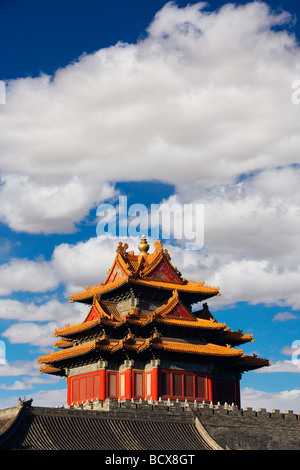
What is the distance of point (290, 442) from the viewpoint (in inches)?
2322

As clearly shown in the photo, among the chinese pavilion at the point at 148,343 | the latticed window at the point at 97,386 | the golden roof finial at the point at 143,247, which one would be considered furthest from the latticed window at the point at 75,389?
the golden roof finial at the point at 143,247

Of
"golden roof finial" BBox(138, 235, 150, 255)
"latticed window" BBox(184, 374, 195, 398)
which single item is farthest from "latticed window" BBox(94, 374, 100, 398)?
"golden roof finial" BBox(138, 235, 150, 255)

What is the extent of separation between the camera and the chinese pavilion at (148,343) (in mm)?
60906

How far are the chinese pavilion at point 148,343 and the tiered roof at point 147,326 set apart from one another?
0.30 feet

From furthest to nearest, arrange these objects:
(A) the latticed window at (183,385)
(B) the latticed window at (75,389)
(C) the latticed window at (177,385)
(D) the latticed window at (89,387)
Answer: (B) the latticed window at (75,389) → (D) the latticed window at (89,387) → (C) the latticed window at (177,385) → (A) the latticed window at (183,385)

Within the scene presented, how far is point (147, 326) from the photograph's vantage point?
62562 millimetres

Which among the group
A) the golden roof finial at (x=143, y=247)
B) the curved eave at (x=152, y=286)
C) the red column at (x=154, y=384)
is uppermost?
the golden roof finial at (x=143, y=247)

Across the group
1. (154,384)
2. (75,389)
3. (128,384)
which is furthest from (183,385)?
(75,389)

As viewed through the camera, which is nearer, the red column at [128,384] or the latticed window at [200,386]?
the red column at [128,384]

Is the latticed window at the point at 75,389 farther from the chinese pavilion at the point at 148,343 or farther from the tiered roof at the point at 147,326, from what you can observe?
the tiered roof at the point at 147,326

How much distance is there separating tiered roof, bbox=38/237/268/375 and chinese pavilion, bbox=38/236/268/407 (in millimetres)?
91

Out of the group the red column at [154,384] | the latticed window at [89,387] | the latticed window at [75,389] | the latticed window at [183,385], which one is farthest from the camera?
the latticed window at [75,389]

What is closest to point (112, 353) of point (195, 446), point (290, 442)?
point (195, 446)

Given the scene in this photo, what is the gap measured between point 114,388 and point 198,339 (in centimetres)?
944
